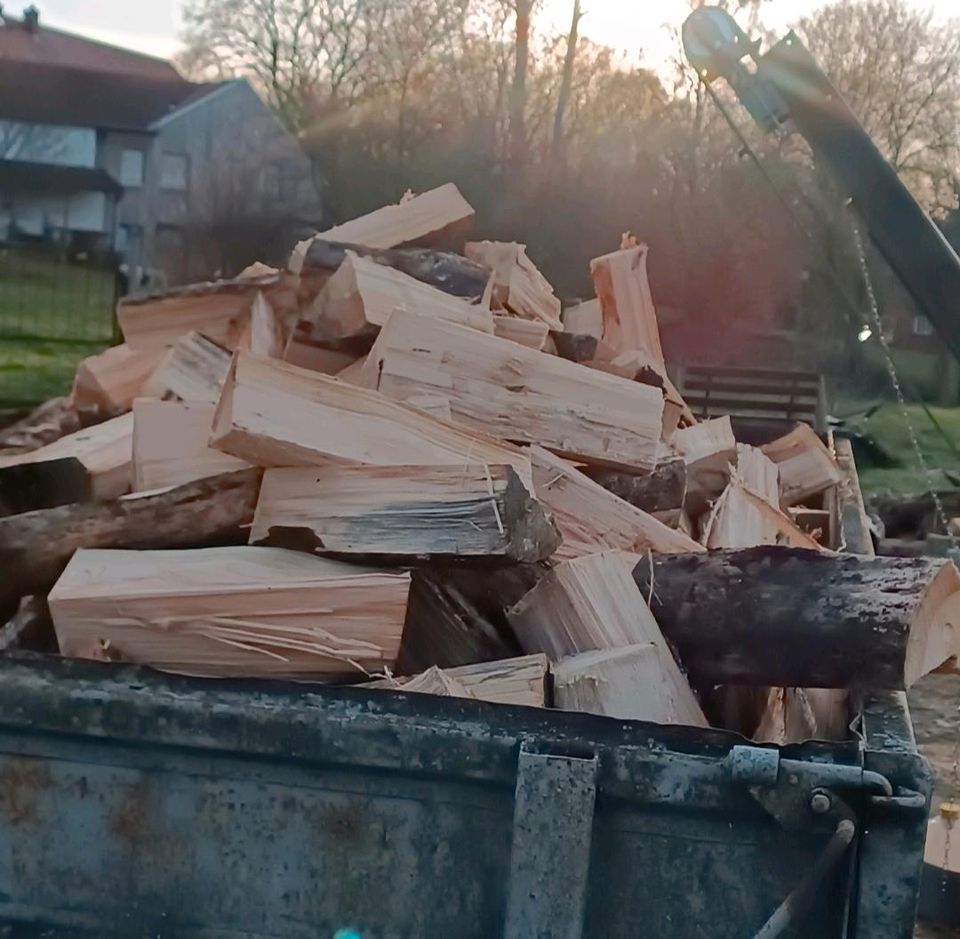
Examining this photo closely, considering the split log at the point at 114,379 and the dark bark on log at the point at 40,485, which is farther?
the split log at the point at 114,379

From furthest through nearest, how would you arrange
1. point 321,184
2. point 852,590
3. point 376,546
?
point 321,184 → point 376,546 → point 852,590

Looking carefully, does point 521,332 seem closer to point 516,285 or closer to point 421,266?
point 421,266

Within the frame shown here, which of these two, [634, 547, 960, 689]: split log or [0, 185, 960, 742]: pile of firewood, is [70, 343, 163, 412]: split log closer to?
[0, 185, 960, 742]: pile of firewood

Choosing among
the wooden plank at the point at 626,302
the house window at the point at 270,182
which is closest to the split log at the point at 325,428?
the wooden plank at the point at 626,302

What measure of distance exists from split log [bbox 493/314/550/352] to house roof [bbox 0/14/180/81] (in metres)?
25.3

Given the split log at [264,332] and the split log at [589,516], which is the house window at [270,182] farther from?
the split log at [589,516]

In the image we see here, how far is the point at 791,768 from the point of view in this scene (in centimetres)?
154

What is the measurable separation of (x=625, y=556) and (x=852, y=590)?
0.45 meters

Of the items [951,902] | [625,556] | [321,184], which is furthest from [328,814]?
[321,184]

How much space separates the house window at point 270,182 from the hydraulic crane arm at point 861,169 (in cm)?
1530

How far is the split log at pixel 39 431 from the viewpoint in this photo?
11.3 ft

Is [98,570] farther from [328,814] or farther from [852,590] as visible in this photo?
[852,590]

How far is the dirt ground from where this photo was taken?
4.93 metres

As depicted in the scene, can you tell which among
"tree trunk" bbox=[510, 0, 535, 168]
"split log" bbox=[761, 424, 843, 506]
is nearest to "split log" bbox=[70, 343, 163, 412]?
"split log" bbox=[761, 424, 843, 506]
